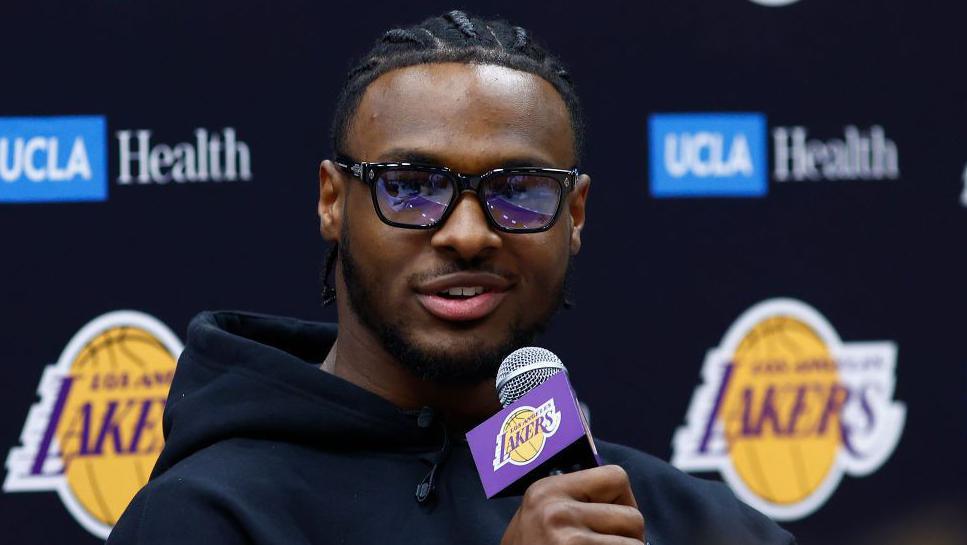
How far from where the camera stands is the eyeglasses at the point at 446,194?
167 cm

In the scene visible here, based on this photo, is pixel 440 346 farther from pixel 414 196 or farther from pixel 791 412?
pixel 791 412

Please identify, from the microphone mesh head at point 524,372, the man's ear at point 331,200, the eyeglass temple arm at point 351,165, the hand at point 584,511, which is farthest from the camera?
the man's ear at point 331,200

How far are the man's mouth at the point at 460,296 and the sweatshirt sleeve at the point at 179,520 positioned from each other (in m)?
0.35

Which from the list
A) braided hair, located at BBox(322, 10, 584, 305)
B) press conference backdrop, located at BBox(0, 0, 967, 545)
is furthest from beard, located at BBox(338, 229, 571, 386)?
press conference backdrop, located at BBox(0, 0, 967, 545)

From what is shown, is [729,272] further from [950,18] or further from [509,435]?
[509,435]

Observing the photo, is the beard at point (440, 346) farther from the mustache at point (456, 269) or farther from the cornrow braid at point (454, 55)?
the cornrow braid at point (454, 55)

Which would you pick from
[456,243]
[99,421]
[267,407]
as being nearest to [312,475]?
[267,407]

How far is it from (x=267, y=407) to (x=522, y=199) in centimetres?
40

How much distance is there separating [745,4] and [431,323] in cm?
169

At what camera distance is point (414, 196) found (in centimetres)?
168

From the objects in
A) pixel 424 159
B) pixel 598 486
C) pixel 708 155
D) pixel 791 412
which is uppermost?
pixel 708 155

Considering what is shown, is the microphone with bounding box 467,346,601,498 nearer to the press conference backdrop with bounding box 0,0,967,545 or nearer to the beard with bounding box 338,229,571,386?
the beard with bounding box 338,229,571,386

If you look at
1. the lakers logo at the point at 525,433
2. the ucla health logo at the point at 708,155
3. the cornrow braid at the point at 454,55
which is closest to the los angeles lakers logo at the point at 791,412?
the ucla health logo at the point at 708,155

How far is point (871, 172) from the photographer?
122 inches
